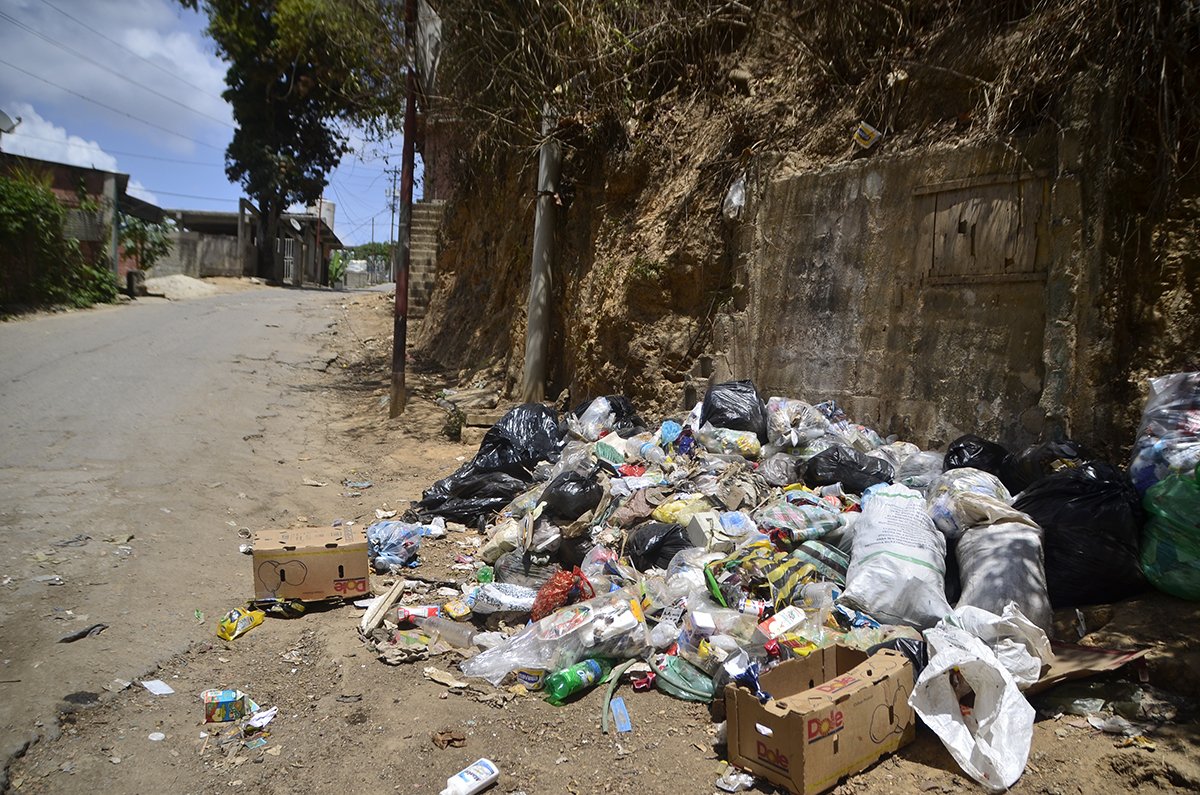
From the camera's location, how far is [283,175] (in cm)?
2238

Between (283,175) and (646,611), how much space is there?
2324 cm

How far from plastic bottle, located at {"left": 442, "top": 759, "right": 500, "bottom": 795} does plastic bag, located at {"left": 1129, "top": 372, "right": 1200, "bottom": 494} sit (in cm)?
293

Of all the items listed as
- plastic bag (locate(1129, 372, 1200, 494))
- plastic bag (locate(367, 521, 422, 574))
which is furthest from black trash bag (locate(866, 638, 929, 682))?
plastic bag (locate(367, 521, 422, 574))

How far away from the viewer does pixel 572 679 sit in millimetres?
2822

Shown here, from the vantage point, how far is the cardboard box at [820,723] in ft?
7.10

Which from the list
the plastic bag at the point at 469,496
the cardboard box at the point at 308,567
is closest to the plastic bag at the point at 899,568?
the cardboard box at the point at 308,567

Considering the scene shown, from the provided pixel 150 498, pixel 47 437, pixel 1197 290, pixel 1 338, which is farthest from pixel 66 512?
pixel 1 338

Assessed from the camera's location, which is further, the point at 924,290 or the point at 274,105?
the point at 274,105

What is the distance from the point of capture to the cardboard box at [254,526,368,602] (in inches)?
138

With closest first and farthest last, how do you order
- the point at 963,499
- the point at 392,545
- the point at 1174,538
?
the point at 1174,538
the point at 963,499
the point at 392,545

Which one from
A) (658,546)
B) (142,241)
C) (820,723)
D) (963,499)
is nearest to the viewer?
(820,723)

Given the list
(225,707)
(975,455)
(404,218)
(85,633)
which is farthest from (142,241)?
(975,455)

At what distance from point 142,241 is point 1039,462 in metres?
19.1

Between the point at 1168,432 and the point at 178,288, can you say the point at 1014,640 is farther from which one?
the point at 178,288
